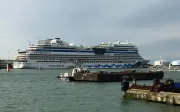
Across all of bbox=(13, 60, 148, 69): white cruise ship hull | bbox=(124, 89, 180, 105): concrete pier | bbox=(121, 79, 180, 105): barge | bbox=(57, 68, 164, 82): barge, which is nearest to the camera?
bbox=(124, 89, 180, 105): concrete pier

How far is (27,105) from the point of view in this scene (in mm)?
30297

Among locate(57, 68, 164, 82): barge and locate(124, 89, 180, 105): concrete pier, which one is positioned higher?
locate(57, 68, 164, 82): barge

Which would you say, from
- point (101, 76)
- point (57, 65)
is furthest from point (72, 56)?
point (101, 76)

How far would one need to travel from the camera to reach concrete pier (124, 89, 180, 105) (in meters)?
28.6

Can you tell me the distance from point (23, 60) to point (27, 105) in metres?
122

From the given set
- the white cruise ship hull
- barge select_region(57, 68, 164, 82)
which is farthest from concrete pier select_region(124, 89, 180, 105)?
the white cruise ship hull

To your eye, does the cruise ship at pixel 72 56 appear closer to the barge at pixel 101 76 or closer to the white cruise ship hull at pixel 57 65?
the white cruise ship hull at pixel 57 65

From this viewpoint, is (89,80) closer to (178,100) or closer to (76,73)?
(76,73)

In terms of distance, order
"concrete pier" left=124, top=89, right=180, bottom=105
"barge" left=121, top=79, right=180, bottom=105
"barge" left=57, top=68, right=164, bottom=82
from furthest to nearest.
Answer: "barge" left=57, top=68, right=164, bottom=82, "barge" left=121, top=79, right=180, bottom=105, "concrete pier" left=124, top=89, right=180, bottom=105

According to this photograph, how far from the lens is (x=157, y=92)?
31.0 metres

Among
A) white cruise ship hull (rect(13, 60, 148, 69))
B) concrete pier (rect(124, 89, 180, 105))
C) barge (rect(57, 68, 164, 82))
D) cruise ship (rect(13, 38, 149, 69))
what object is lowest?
concrete pier (rect(124, 89, 180, 105))

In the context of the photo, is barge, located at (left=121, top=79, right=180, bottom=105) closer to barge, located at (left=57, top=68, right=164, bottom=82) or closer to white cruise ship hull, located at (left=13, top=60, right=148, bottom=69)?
barge, located at (left=57, top=68, right=164, bottom=82)

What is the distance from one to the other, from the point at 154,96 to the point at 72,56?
11924 cm

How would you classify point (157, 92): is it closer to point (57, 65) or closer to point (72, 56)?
point (57, 65)
